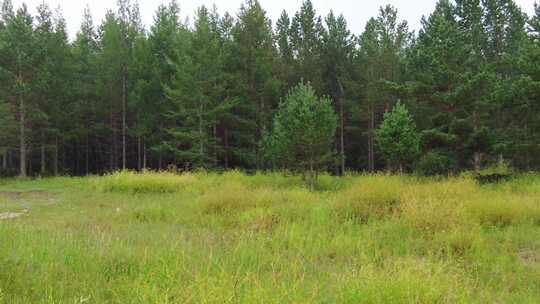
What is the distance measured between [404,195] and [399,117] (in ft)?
36.5

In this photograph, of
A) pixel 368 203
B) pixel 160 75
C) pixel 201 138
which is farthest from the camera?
pixel 160 75

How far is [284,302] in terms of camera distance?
2.76 meters

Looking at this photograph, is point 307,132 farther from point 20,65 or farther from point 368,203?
point 20,65

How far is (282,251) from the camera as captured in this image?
4824mm

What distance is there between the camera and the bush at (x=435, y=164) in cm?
1736

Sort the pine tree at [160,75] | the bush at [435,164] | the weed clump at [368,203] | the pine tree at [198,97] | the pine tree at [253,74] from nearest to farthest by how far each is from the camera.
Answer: the weed clump at [368,203] < the bush at [435,164] < the pine tree at [198,97] < the pine tree at [253,74] < the pine tree at [160,75]

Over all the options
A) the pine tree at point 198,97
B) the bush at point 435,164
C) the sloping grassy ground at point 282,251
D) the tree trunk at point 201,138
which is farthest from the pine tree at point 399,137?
the tree trunk at point 201,138

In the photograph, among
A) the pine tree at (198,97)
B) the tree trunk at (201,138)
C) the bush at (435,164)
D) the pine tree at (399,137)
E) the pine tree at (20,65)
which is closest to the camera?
the bush at (435,164)

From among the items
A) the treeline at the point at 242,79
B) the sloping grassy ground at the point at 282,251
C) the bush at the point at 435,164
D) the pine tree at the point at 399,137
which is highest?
the treeline at the point at 242,79

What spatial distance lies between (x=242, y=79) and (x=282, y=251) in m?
22.8

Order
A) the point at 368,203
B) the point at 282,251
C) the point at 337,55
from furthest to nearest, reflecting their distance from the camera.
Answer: the point at 337,55 < the point at 368,203 < the point at 282,251

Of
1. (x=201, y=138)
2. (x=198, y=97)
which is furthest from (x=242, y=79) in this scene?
(x=201, y=138)

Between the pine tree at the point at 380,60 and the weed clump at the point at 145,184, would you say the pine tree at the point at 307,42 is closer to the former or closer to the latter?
the pine tree at the point at 380,60

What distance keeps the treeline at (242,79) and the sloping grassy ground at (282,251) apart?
37.0ft
